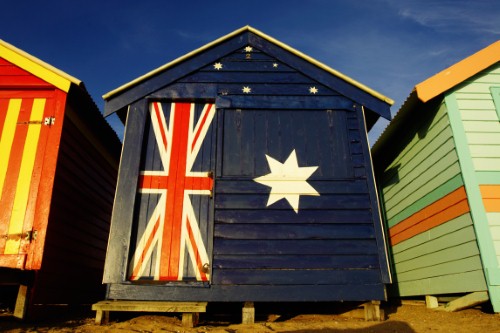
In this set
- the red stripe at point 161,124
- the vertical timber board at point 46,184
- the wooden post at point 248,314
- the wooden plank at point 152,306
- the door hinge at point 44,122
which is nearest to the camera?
the wooden plank at point 152,306

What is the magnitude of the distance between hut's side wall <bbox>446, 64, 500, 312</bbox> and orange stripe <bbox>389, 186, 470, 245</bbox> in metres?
0.25

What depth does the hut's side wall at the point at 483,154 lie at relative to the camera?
214 inches

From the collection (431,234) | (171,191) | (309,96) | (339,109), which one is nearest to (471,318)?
(431,234)

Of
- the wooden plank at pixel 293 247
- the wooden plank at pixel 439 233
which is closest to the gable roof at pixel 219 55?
the wooden plank at pixel 439 233

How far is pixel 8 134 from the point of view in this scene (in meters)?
6.10

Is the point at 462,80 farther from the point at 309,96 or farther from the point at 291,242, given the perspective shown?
the point at 291,242

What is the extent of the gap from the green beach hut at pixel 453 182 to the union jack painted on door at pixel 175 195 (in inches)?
154

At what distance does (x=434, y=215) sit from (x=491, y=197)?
122 centimetres

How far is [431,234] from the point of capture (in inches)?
274

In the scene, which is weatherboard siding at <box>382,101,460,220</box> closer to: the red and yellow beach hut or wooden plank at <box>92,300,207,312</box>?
wooden plank at <box>92,300,207,312</box>

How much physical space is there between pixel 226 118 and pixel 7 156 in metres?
3.53

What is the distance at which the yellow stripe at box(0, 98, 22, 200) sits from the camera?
588 centimetres

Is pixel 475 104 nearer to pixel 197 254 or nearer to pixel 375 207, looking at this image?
pixel 375 207

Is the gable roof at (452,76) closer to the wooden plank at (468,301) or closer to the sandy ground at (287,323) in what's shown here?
the wooden plank at (468,301)
